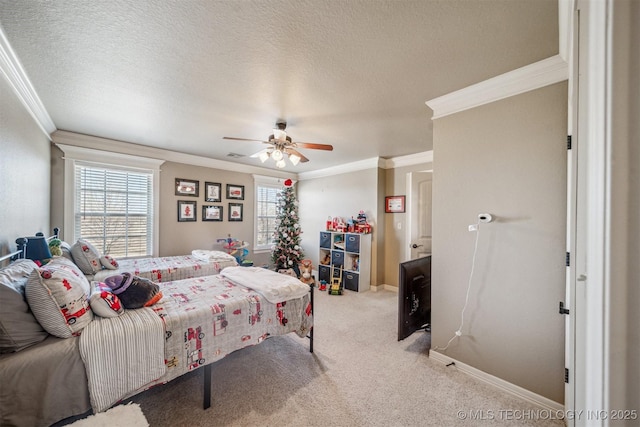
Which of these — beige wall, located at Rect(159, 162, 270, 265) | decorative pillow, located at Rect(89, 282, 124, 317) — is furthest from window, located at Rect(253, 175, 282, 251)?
decorative pillow, located at Rect(89, 282, 124, 317)

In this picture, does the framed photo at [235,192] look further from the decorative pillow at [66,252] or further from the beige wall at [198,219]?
the decorative pillow at [66,252]

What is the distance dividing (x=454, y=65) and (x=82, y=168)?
4.88 meters

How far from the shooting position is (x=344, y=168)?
201 inches

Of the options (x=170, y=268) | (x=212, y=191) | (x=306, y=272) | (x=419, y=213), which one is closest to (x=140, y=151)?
(x=212, y=191)

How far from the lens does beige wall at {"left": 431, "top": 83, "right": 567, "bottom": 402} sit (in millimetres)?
1773

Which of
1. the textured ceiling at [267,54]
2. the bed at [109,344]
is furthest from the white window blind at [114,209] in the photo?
the bed at [109,344]

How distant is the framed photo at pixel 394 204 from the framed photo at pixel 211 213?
3353 mm

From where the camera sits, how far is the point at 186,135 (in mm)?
3457

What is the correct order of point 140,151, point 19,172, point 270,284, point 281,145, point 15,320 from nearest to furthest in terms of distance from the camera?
point 15,320
point 19,172
point 270,284
point 281,145
point 140,151

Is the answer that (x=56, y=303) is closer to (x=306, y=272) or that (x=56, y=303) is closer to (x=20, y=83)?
(x=20, y=83)

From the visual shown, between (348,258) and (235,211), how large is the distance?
259 centimetres

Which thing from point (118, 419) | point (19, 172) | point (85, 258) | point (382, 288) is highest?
point (19, 172)

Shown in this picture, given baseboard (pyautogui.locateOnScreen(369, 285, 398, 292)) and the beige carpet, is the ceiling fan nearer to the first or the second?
the beige carpet

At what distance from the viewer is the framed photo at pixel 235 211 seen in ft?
16.8
